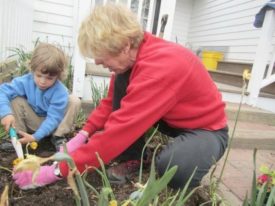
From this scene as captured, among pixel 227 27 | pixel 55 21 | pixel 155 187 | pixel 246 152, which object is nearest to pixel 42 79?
pixel 155 187

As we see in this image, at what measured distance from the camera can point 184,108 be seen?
1.46 m

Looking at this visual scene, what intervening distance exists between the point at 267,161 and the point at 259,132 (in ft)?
1.89

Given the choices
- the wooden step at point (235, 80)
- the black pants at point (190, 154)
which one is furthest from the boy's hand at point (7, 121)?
the wooden step at point (235, 80)

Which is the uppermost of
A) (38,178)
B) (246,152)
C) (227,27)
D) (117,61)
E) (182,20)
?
(182,20)

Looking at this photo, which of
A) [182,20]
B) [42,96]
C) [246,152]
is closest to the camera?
[42,96]

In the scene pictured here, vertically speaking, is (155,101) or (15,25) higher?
(15,25)

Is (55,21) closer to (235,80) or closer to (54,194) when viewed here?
(235,80)

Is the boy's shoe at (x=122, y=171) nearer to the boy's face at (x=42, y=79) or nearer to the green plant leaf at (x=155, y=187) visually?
the boy's face at (x=42, y=79)

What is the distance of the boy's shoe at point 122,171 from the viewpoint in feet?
5.47

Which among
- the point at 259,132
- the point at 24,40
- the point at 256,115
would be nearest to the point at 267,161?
the point at 259,132

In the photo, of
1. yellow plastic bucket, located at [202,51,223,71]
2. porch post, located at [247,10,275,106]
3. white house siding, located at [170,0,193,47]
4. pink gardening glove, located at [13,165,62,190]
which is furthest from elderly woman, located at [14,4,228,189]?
white house siding, located at [170,0,193,47]

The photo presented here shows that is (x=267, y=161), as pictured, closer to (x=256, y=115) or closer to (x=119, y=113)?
(x=256, y=115)

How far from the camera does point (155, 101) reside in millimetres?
1269

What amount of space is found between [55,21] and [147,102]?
346 centimetres
